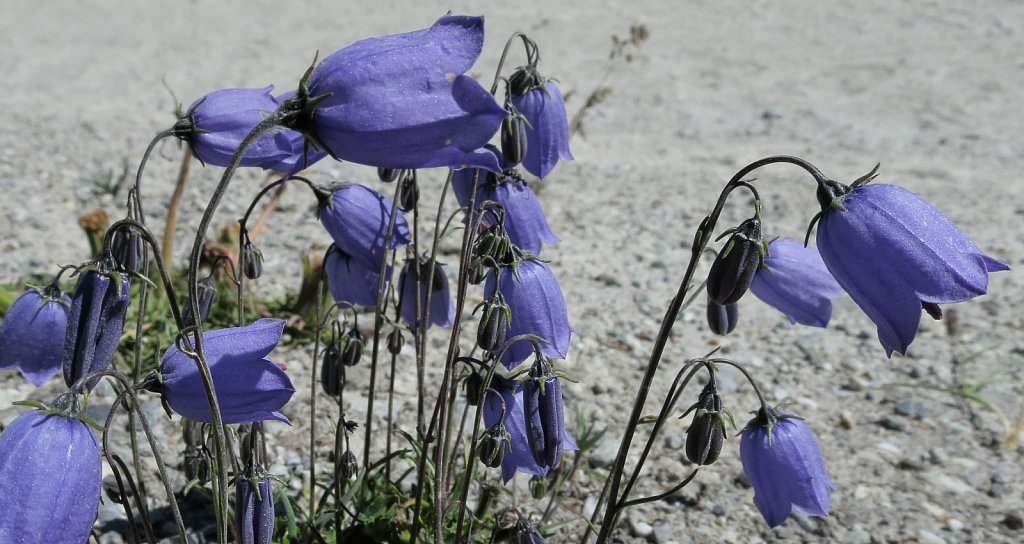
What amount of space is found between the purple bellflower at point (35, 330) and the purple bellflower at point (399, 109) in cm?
104

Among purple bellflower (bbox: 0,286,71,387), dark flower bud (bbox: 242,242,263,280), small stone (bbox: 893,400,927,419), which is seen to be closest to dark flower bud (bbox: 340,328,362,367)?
dark flower bud (bbox: 242,242,263,280)

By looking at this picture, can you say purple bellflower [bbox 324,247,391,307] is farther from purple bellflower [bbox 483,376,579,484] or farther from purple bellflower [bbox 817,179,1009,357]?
purple bellflower [bbox 817,179,1009,357]

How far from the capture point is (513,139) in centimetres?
242

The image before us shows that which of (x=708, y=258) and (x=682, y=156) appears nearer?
(x=708, y=258)

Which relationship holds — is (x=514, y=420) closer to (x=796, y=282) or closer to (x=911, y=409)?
(x=796, y=282)

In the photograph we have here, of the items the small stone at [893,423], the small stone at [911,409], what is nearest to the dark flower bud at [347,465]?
the small stone at [893,423]

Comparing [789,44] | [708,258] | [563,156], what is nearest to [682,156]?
[708,258]

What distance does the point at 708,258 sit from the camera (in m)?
5.96

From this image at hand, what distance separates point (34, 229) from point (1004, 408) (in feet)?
17.7

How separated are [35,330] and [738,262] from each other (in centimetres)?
161

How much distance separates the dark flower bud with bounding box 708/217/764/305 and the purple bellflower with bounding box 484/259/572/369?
0.50 metres

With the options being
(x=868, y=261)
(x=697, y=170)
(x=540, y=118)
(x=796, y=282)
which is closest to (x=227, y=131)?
(x=540, y=118)

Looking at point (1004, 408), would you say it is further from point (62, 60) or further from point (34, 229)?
point (62, 60)

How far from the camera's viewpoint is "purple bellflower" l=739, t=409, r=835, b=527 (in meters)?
2.32
